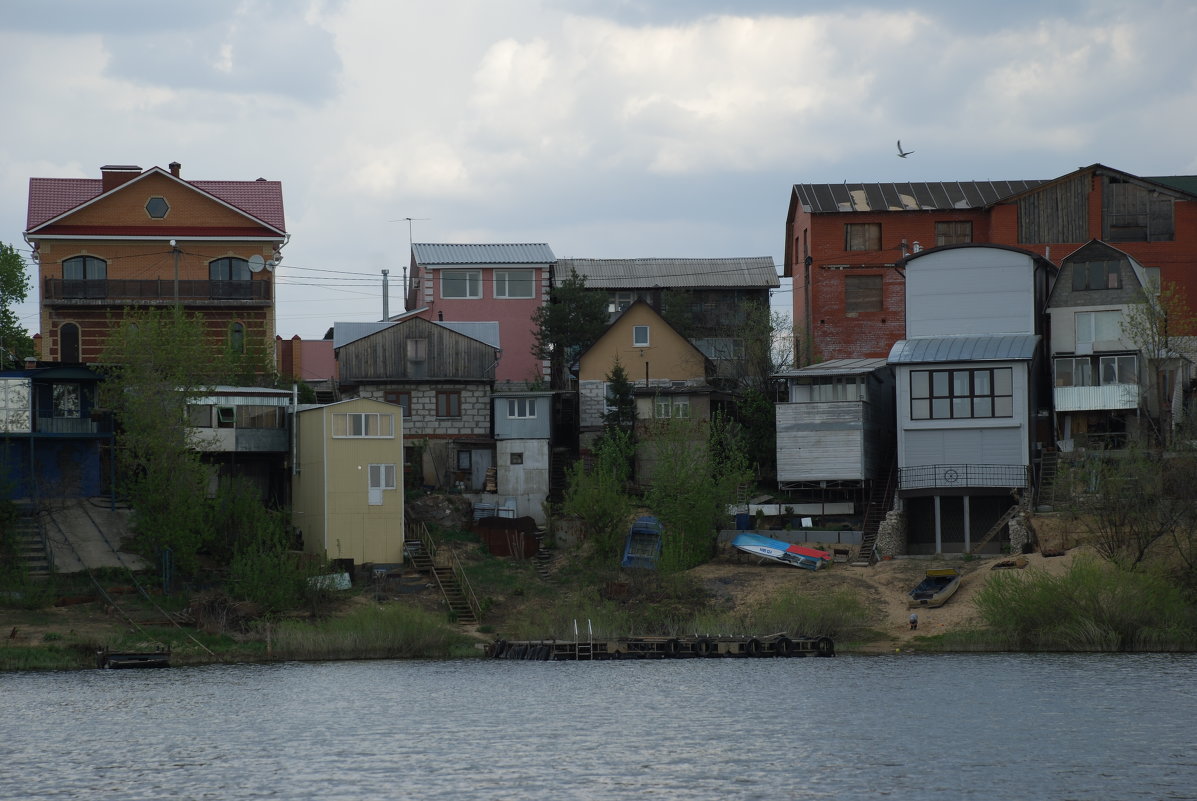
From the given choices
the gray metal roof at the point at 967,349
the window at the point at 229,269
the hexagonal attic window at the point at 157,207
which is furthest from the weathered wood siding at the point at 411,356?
the gray metal roof at the point at 967,349

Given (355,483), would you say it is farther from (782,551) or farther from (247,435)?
(782,551)

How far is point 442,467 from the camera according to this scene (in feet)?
235

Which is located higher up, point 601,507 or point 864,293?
point 864,293

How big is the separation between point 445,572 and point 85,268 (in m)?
29.3

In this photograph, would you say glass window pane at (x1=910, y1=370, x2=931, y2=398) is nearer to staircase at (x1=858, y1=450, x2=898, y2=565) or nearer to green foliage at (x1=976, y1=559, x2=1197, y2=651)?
staircase at (x1=858, y1=450, x2=898, y2=565)

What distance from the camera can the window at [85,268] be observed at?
78.8 m

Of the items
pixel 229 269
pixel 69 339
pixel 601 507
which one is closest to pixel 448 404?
pixel 601 507

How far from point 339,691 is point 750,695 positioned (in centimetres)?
1240

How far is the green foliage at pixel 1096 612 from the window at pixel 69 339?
4653cm

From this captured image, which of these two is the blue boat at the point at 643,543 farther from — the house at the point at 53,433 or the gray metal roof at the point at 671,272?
the gray metal roof at the point at 671,272

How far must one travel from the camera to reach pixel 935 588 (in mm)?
57438

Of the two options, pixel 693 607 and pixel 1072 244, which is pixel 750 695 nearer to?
pixel 693 607

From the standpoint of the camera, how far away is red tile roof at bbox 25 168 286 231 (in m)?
79.9

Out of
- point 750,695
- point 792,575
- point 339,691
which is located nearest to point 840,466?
point 792,575
